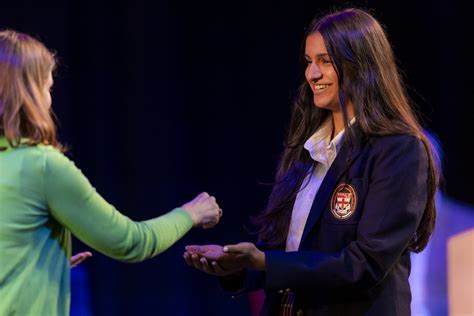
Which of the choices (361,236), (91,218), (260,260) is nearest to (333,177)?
(361,236)

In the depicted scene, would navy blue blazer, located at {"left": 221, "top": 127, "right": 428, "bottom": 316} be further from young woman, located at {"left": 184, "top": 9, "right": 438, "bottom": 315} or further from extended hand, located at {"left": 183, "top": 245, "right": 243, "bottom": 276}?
extended hand, located at {"left": 183, "top": 245, "right": 243, "bottom": 276}

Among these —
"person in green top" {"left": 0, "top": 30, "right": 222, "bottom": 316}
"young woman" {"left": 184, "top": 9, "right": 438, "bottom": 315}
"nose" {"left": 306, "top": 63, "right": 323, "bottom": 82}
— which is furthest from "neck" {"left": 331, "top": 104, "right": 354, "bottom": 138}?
"person in green top" {"left": 0, "top": 30, "right": 222, "bottom": 316}

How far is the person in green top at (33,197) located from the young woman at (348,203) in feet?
1.53

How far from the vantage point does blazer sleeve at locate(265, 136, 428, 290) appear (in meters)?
2.03

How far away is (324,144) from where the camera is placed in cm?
236

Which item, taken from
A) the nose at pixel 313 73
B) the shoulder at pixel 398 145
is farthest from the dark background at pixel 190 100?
the shoulder at pixel 398 145

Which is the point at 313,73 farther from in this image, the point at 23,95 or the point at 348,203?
the point at 23,95

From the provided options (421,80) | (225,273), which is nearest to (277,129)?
(421,80)

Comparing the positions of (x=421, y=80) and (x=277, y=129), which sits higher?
(x=421, y=80)

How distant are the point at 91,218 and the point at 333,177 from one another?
2.32 feet

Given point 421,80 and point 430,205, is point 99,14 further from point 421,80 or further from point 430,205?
point 430,205

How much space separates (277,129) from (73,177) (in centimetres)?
206

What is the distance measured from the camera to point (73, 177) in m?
1.75

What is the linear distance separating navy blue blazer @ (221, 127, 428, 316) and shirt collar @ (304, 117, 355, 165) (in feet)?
0.29
